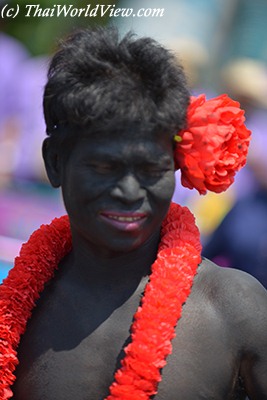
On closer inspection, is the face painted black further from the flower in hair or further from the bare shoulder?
the bare shoulder

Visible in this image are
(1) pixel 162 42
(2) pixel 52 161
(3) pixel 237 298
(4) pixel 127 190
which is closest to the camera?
(4) pixel 127 190

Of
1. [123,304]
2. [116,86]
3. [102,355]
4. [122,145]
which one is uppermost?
[116,86]

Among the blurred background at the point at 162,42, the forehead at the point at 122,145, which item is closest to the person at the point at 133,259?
the forehead at the point at 122,145

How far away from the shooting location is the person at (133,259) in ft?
6.66

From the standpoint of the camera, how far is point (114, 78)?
2.04 m

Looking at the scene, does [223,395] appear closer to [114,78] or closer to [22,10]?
[114,78]

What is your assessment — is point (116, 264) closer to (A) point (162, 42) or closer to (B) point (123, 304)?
(B) point (123, 304)

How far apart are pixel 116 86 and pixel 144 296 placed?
54cm

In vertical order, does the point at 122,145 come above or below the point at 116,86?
below

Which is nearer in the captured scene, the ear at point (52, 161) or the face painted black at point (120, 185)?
the face painted black at point (120, 185)

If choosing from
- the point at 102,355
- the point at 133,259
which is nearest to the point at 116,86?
the point at 133,259

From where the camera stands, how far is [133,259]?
86.3 inches

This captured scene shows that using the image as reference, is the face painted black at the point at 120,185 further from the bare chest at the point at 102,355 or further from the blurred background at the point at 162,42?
the blurred background at the point at 162,42

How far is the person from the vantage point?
6.66 feet
